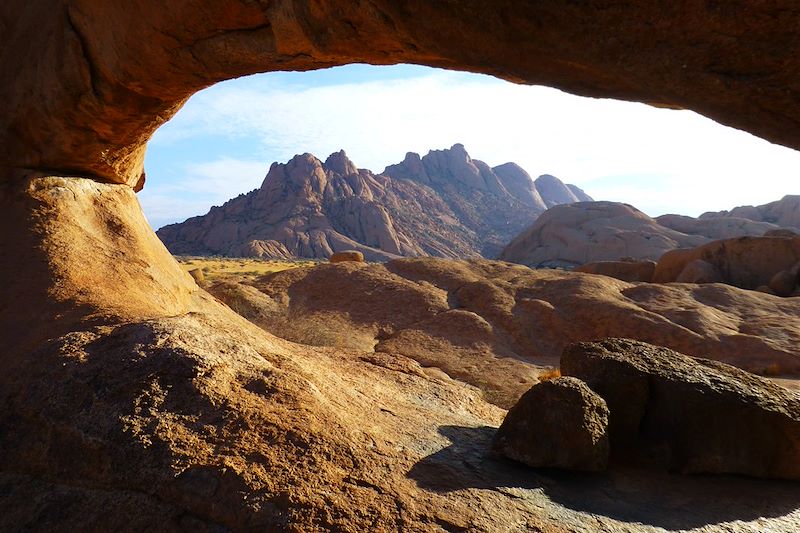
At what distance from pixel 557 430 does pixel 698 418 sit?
170 cm

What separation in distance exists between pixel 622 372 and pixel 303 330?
7891 millimetres

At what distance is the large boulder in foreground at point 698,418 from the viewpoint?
5586 mm

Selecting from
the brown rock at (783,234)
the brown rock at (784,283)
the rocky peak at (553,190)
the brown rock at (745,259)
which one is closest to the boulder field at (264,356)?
the brown rock at (784,283)

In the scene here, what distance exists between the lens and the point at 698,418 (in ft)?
18.6

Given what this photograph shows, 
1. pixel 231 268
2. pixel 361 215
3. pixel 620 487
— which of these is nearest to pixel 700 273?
pixel 620 487

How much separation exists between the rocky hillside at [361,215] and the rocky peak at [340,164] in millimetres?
180

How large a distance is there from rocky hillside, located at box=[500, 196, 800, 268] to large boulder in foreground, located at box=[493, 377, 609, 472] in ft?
120

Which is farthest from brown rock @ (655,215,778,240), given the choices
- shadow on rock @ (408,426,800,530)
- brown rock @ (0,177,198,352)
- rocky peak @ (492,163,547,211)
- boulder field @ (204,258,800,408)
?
rocky peak @ (492,163,547,211)

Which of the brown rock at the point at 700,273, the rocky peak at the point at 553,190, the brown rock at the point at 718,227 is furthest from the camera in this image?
the rocky peak at the point at 553,190

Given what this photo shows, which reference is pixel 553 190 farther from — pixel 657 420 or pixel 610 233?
pixel 657 420

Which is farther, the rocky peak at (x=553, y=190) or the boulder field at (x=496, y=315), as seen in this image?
the rocky peak at (x=553, y=190)

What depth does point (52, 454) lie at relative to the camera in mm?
3893

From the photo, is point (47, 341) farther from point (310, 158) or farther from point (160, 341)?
point (310, 158)

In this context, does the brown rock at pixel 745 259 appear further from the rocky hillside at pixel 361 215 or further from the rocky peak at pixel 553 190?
the rocky peak at pixel 553 190
